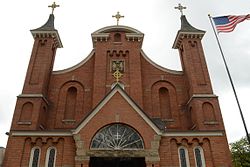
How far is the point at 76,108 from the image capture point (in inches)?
969

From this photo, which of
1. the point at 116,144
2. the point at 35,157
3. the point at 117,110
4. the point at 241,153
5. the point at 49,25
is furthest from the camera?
the point at 241,153

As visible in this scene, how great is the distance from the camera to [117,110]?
66.0 feet

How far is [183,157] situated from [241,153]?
71.6ft

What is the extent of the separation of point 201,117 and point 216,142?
8.06ft

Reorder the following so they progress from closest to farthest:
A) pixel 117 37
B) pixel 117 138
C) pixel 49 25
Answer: pixel 117 138 → pixel 49 25 → pixel 117 37

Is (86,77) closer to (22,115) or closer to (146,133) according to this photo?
(22,115)

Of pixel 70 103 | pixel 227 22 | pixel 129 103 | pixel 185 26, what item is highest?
pixel 185 26

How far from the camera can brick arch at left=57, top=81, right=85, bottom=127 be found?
24.1 m

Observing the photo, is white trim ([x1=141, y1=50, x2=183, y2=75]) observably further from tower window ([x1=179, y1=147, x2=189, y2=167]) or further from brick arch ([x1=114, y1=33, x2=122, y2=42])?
tower window ([x1=179, y1=147, x2=189, y2=167])

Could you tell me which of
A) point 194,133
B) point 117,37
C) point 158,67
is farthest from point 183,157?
point 117,37

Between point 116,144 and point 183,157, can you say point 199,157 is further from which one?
point 116,144

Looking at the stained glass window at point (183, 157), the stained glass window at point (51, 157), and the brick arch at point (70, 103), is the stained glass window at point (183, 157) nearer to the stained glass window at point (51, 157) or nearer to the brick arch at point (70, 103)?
the stained glass window at point (51, 157)

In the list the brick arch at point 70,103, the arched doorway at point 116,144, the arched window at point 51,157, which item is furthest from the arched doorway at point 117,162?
the brick arch at point 70,103

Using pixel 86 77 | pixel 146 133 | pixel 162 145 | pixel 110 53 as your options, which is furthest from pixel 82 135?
pixel 110 53
